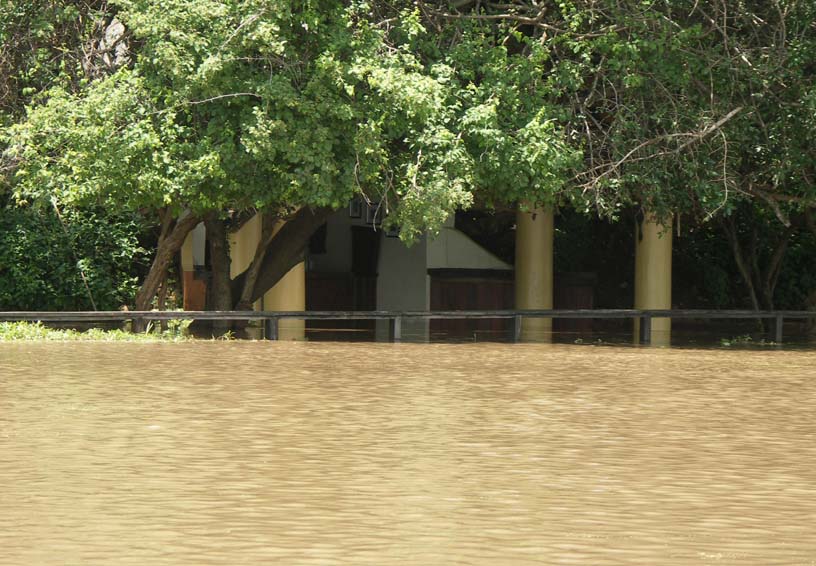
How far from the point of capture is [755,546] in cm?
676

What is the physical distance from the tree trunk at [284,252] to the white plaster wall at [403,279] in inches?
263

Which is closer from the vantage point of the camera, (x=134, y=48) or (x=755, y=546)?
(x=755, y=546)

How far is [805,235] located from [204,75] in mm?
18655

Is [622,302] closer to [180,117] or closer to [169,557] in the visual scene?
[180,117]

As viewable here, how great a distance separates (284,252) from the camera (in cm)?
2708

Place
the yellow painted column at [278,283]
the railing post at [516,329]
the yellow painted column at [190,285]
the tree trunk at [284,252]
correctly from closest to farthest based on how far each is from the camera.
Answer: the tree trunk at [284,252] < the railing post at [516,329] < the yellow painted column at [190,285] < the yellow painted column at [278,283]

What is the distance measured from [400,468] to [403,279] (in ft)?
85.8

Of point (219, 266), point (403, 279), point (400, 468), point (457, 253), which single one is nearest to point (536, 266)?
point (457, 253)

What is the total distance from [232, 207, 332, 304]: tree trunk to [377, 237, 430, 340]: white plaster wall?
21.9 feet

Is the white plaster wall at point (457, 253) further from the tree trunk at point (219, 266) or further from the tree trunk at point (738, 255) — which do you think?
the tree trunk at point (219, 266)

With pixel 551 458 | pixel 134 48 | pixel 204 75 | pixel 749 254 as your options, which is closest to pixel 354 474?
pixel 551 458

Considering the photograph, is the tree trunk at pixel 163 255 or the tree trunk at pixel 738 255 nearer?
the tree trunk at pixel 163 255

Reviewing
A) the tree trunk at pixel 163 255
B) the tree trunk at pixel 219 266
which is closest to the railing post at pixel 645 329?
the tree trunk at pixel 219 266

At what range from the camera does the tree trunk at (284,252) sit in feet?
88.5
